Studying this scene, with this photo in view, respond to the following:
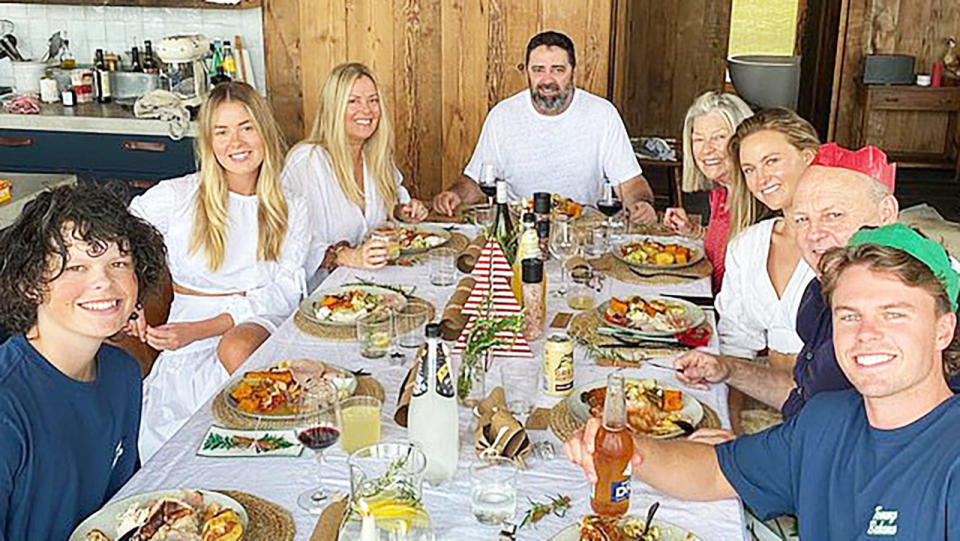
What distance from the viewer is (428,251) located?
10.2 ft

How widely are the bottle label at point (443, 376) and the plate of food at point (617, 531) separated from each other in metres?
0.33

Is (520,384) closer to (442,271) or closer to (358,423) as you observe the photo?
(358,423)

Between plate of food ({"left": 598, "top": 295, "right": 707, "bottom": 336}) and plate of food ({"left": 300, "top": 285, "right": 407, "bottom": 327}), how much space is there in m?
0.54

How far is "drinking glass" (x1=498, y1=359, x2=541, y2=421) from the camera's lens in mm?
2053

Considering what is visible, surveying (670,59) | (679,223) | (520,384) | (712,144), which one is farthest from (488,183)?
(670,59)

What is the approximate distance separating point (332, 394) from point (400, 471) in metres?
0.36

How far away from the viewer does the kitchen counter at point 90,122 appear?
15.0 ft

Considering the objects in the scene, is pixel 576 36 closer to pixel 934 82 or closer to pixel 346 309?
pixel 346 309

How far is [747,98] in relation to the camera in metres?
8.34

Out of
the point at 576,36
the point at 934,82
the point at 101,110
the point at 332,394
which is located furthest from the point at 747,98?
the point at 332,394

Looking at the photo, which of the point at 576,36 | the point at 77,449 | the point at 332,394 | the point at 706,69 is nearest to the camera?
the point at 77,449

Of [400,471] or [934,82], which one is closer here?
[400,471]

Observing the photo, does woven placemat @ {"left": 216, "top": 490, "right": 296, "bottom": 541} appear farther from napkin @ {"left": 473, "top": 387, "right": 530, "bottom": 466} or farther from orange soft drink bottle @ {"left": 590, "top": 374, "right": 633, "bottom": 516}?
orange soft drink bottle @ {"left": 590, "top": 374, "right": 633, "bottom": 516}

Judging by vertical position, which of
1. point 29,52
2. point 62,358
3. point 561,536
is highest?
point 29,52
